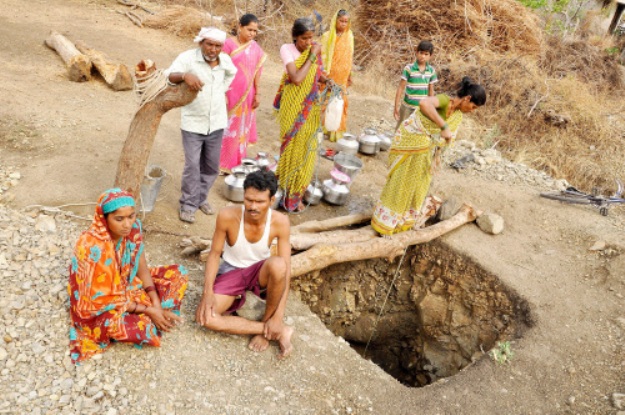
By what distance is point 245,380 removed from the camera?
2580 millimetres

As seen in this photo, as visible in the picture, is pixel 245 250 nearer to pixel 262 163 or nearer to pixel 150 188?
pixel 150 188

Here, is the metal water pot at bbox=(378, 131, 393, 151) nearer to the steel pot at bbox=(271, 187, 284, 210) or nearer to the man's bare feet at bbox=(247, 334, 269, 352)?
the steel pot at bbox=(271, 187, 284, 210)

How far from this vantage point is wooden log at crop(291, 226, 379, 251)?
373cm

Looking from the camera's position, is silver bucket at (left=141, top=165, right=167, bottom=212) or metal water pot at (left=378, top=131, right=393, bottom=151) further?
metal water pot at (left=378, top=131, right=393, bottom=151)

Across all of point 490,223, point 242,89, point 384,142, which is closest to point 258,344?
point 242,89

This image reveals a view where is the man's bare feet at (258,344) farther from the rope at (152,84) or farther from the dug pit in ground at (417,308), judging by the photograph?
the rope at (152,84)

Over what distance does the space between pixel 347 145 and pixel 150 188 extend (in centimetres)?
271

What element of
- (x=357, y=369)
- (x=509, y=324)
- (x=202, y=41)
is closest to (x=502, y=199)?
(x=509, y=324)

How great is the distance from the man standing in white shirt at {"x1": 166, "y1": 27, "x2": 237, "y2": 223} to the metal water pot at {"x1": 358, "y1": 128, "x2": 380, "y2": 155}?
2412 millimetres

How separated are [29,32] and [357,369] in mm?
7724

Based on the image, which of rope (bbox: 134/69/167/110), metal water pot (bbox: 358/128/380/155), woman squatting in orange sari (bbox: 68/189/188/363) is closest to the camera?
woman squatting in orange sari (bbox: 68/189/188/363)

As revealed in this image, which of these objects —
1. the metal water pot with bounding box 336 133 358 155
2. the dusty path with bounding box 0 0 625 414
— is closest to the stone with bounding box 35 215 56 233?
the dusty path with bounding box 0 0 625 414

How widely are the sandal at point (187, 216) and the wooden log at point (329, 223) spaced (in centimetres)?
88

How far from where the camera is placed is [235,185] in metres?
4.52
